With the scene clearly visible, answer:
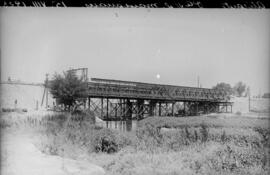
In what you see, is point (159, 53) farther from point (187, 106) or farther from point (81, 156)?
point (187, 106)

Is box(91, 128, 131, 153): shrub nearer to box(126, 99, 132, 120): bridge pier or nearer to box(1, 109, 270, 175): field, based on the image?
box(1, 109, 270, 175): field

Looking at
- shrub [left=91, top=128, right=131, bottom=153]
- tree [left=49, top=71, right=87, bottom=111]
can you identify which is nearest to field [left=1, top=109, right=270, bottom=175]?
shrub [left=91, top=128, right=131, bottom=153]

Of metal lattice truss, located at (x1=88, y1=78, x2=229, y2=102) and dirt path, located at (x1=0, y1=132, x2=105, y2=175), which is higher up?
metal lattice truss, located at (x1=88, y1=78, x2=229, y2=102)

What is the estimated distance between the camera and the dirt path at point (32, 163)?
19.8ft

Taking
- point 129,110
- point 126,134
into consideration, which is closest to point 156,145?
point 126,134

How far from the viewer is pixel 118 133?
9.79m

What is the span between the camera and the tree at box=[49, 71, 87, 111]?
35.5ft

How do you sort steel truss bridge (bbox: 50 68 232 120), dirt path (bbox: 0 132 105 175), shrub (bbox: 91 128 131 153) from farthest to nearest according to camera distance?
steel truss bridge (bbox: 50 68 232 120)
shrub (bbox: 91 128 131 153)
dirt path (bbox: 0 132 105 175)

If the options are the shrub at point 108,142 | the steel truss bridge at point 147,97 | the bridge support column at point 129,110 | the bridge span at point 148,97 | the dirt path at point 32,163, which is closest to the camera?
the dirt path at point 32,163

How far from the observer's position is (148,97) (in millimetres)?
13711

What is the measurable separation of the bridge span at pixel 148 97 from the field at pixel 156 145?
5.88 ft

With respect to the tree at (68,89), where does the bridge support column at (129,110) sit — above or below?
below

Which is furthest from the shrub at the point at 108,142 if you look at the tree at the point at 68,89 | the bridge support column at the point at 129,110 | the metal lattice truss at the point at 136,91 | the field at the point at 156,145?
the bridge support column at the point at 129,110

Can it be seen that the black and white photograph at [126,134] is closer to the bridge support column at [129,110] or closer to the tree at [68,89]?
the tree at [68,89]
